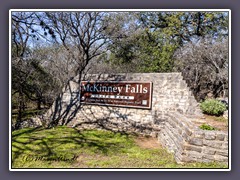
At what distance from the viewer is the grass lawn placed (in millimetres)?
5027

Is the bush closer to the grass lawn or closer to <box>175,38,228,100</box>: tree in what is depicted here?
the grass lawn

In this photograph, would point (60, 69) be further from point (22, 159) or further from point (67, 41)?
point (22, 159)

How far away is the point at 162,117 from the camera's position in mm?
7680

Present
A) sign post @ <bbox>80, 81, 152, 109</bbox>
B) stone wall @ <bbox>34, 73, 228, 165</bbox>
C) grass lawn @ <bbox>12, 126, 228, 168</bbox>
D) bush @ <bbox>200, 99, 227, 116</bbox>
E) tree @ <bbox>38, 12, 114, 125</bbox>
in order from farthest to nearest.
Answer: tree @ <bbox>38, 12, 114, 125</bbox> → sign post @ <bbox>80, 81, 152, 109</bbox> → bush @ <bbox>200, 99, 227, 116</bbox> → grass lawn @ <bbox>12, 126, 228, 168</bbox> → stone wall @ <bbox>34, 73, 228, 165</bbox>

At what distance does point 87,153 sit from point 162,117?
303 cm

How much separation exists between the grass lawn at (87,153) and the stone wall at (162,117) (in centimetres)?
31

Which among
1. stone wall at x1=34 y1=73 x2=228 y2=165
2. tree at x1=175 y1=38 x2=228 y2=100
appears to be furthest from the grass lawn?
tree at x1=175 y1=38 x2=228 y2=100

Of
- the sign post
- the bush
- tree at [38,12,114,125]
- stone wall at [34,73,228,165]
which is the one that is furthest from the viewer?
tree at [38,12,114,125]

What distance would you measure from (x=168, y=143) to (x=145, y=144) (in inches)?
35.9

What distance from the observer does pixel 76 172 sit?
408cm

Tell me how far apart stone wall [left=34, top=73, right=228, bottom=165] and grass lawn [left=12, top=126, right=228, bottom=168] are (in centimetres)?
31

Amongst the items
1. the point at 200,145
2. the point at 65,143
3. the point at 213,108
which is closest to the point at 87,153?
the point at 65,143

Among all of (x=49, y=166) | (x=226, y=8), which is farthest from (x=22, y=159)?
(x=226, y=8)

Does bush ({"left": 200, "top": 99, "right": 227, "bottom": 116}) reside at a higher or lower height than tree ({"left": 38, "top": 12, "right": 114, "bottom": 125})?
lower
